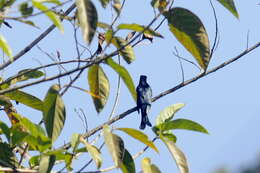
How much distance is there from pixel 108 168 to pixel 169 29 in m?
0.70

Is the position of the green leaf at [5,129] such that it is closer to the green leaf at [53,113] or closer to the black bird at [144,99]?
the green leaf at [53,113]

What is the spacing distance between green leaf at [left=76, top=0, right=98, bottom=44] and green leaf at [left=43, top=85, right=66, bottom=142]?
489 millimetres

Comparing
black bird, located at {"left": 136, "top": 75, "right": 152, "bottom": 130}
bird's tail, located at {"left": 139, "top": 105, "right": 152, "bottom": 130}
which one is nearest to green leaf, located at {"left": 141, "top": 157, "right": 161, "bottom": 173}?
black bird, located at {"left": 136, "top": 75, "right": 152, "bottom": 130}

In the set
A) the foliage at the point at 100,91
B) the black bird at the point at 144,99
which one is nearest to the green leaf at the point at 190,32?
the foliage at the point at 100,91

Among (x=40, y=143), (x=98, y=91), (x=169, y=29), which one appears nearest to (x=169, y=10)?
(x=169, y=29)

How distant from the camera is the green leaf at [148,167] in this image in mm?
3393

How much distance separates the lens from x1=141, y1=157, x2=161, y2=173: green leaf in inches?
134

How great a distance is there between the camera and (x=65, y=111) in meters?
3.29

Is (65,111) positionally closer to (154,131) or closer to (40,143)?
(40,143)

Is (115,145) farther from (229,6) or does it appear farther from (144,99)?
(144,99)

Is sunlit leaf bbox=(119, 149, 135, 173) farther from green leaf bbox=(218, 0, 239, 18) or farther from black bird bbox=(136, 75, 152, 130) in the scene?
black bird bbox=(136, 75, 152, 130)

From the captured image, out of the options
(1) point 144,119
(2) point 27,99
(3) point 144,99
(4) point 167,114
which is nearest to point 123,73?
(4) point 167,114

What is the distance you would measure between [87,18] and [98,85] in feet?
2.97

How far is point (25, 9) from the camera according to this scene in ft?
9.93
